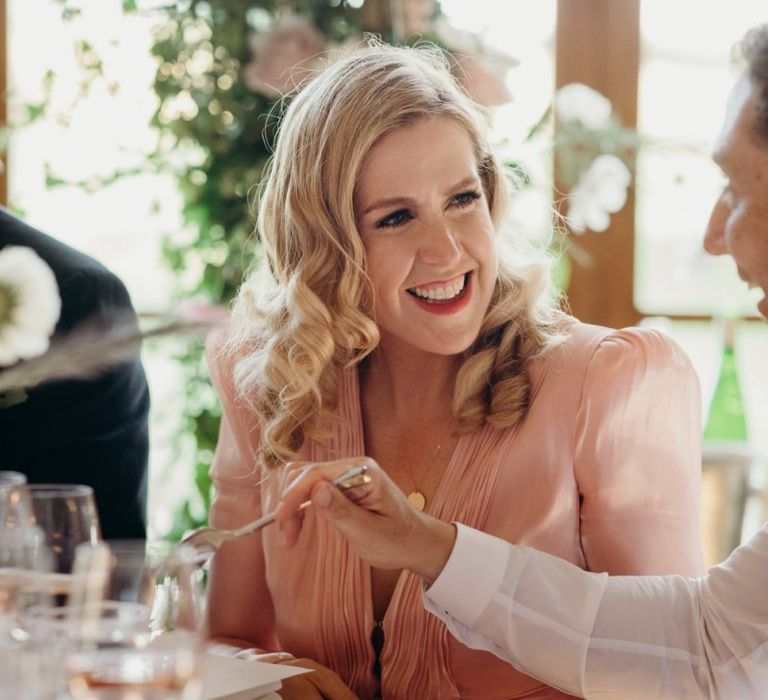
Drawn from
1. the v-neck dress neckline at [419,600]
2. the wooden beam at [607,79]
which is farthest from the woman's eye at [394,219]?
the wooden beam at [607,79]

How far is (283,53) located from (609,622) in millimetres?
1616

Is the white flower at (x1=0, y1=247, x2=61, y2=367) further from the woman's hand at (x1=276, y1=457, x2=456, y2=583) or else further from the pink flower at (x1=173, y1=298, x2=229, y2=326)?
the woman's hand at (x1=276, y1=457, x2=456, y2=583)

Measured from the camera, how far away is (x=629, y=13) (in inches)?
139

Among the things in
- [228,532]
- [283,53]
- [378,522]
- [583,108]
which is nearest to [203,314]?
[228,532]

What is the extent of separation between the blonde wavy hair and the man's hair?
2.04 feet

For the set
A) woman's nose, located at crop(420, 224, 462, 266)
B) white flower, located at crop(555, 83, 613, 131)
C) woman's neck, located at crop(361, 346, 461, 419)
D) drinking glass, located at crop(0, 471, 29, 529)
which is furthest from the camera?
white flower, located at crop(555, 83, 613, 131)

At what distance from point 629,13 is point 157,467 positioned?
1883 millimetres

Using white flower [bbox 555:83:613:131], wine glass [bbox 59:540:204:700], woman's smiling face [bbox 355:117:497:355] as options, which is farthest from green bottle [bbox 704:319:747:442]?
wine glass [bbox 59:540:204:700]

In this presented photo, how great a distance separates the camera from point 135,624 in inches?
36.5

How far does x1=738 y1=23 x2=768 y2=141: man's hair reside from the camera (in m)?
1.32

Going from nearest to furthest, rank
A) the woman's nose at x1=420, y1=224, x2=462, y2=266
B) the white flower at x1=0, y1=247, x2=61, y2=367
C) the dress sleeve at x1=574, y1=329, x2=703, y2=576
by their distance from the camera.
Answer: the white flower at x1=0, y1=247, x2=61, y2=367 → the dress sleeve at x1=574, y1=329, x2=703, y2=576 → the woman's nose at x1=420, y1=224, x2=462, y2=266

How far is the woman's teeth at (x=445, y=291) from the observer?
1.85 m

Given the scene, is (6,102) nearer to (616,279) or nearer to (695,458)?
(616,279)

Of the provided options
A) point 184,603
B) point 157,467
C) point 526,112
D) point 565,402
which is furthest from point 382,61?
point 157,467
